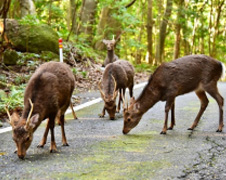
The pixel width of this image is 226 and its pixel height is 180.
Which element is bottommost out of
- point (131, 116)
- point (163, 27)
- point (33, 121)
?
point (131, 116)

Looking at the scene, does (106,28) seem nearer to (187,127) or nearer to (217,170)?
(187,127)

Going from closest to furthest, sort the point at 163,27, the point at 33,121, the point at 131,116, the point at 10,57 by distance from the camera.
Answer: the point at 33,121
the point at 131,116
the point at 10,57
the point at 163,27

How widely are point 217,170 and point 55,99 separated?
9.09ft

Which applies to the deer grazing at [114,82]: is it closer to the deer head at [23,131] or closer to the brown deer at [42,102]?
the brown deer at [42,102]

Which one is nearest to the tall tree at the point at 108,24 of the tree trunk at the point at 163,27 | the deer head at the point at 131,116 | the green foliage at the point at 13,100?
the tree trunk at the point at 163,27

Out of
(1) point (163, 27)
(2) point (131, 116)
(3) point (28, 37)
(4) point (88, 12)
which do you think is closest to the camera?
(2) point (131, 116)

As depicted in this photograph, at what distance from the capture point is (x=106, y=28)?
23.1 metres

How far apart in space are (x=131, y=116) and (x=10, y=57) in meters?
8.27

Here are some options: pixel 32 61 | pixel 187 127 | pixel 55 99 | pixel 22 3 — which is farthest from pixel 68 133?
pixel 22 3

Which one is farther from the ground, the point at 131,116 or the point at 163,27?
the point at 163,27

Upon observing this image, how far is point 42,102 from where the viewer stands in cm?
589

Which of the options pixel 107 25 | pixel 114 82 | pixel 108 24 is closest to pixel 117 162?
pixel 114 82

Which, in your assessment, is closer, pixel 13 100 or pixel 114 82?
pixel 13 100

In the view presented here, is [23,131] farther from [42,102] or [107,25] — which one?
[107,25]
